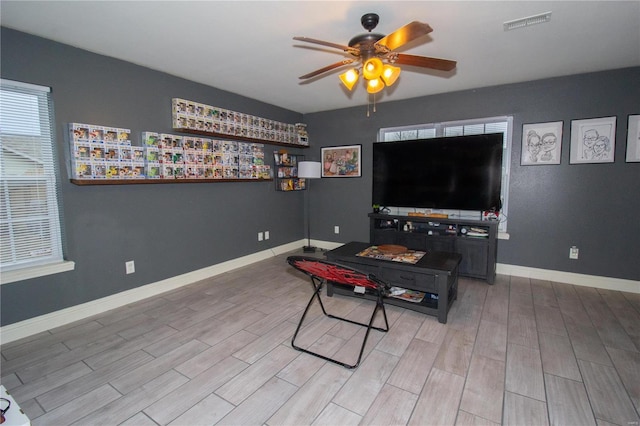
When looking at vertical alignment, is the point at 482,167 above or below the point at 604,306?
above

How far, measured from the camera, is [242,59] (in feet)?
9.54

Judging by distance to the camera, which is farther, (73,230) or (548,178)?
(548,178)

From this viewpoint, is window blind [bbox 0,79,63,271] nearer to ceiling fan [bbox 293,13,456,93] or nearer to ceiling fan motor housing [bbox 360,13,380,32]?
ceiling fan [bbox 293,13,456,93]

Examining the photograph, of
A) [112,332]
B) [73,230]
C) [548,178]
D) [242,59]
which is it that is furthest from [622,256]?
[73,230]

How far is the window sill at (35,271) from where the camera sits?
2.31 meters

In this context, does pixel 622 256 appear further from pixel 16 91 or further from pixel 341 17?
pixel 16 91

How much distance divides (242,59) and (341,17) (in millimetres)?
1178

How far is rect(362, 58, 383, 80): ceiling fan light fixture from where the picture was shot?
203 cm

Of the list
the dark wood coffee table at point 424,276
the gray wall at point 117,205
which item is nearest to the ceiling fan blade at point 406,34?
the dark wood coffee table at point 424,276

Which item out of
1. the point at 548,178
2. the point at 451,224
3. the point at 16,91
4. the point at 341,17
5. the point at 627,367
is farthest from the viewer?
the point at 451,224

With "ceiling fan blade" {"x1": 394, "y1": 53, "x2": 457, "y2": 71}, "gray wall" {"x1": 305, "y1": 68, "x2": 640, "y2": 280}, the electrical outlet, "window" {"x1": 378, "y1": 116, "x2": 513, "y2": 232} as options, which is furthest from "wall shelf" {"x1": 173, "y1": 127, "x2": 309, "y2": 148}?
the electrical outlet

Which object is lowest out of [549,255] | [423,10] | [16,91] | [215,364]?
[215,364]

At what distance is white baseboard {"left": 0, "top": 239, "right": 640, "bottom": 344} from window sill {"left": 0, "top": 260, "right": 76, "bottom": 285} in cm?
36

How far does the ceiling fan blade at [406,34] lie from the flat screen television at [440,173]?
2.27 meters
